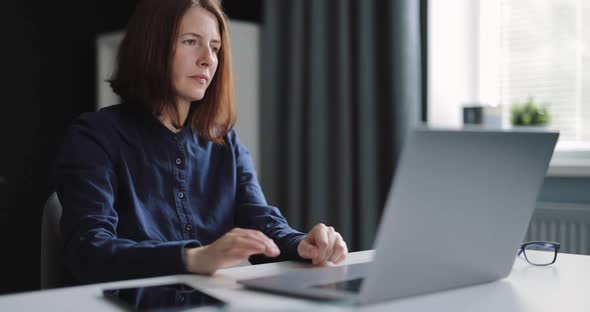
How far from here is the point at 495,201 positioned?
826mm

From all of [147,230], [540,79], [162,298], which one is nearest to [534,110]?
[540,79]

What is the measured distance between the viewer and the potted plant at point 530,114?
254 centimetres

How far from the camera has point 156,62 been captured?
1444 mm

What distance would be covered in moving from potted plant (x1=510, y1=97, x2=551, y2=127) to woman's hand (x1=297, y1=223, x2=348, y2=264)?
5.55ft

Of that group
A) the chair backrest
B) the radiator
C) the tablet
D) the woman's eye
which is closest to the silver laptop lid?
the tablet

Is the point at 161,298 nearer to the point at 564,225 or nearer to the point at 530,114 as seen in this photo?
the point at 564,225

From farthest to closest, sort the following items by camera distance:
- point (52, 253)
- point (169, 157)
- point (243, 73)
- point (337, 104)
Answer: point (243, 73) → point (337, 104) → point (169, 157) → point (52, 253)

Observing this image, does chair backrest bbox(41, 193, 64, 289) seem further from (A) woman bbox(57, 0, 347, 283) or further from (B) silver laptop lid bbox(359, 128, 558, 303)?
(B) silver laptop lid bbox(359, 128, 558, 303)

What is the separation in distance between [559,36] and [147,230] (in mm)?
2067

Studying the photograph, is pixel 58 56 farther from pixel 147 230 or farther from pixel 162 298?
pixel 162 298

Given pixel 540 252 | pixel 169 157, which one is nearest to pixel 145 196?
pixel 169 157

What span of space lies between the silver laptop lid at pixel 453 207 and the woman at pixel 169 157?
0.31 m

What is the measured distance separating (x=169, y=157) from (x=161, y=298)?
655 mm

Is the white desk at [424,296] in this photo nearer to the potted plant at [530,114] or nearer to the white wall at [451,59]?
the potted plant at [530,114]
